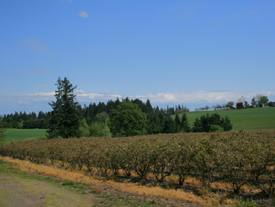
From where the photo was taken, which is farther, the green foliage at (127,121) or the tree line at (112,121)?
the green foliage at (127,121)

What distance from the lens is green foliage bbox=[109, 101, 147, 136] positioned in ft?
176

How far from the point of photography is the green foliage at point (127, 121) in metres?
53.6

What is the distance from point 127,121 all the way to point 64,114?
16.3 meters

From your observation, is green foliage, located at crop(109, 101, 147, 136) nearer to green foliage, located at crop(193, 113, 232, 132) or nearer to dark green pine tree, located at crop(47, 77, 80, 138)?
dark green pine tree, located at crop(47, 77, 80, 138)

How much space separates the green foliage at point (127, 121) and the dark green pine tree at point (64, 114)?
39.3 feet

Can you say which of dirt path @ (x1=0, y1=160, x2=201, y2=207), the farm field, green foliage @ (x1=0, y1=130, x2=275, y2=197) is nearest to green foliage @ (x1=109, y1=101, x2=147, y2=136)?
green foliage @ (x1=0, y1=130, x2=275, y2=197)

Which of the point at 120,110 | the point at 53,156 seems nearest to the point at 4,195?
the point at 53,156

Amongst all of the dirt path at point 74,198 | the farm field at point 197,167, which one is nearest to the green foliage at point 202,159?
the farm field at point 197,167

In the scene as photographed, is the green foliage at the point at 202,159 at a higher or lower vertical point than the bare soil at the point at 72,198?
higher

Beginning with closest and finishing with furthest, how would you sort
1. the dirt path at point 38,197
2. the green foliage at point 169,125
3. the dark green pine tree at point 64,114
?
the dirt path at point 38,197 → the dark green pine tree at point 64,114 → the green foliage at point 169,125

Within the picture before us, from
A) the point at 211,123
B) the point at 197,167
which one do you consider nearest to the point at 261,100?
the point at 211,123

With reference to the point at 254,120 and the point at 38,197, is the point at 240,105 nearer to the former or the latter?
the point at 254,120

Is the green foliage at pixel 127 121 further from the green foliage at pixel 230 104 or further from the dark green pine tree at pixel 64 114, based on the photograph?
the green foliage at pixel 230 104

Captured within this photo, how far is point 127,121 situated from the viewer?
53094mm
